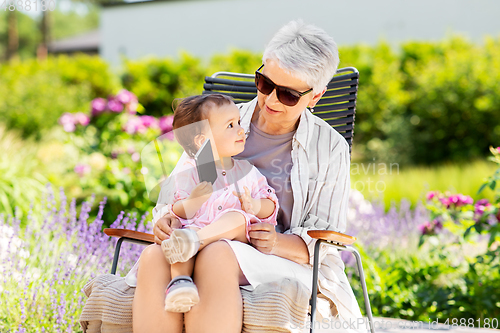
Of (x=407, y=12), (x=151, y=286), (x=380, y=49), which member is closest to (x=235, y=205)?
(x=151, y=286)

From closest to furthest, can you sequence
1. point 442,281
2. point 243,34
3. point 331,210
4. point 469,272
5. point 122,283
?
point 122,283
point 331,210
point 469,272
point 442,281
point 243,34

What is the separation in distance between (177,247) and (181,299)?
177 millimetres

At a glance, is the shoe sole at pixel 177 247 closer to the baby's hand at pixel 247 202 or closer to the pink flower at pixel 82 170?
the baby's hand at pixel 247 202

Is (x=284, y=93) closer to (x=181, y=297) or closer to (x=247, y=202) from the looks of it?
(x=247, y=202)

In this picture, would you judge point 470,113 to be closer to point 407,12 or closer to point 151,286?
point 407,12

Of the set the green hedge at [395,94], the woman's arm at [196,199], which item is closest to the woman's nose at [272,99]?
the woman's arm at [196,199]

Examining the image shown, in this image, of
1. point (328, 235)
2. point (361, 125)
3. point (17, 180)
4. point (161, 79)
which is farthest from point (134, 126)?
point (161, 79)

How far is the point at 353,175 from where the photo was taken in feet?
24.5

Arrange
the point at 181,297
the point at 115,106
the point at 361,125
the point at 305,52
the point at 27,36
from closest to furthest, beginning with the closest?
the point at 181,297 < the point at 305,52 < the point at 115,106 < the point at 361,125 < the point at 27,36

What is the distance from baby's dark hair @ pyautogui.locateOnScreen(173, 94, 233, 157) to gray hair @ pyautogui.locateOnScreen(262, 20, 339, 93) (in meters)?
0.32

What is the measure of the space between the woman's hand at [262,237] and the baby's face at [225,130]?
329 mm

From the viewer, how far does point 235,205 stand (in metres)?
1.92

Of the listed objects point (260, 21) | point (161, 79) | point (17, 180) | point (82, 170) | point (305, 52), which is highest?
point (260, 21)

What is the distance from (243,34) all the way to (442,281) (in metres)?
15.0
